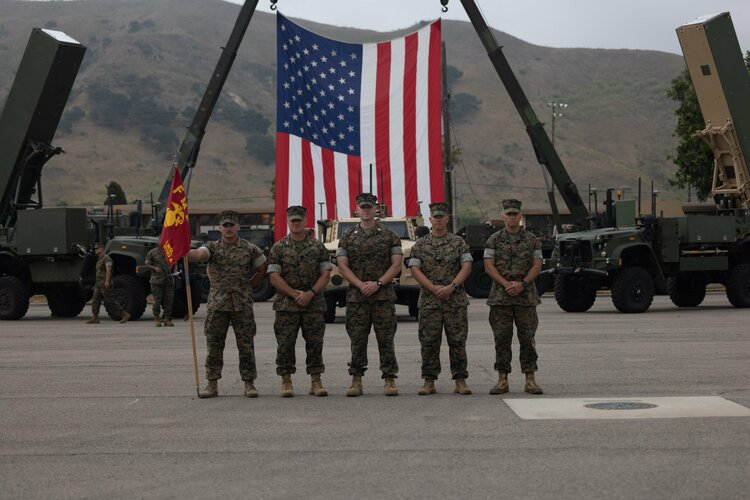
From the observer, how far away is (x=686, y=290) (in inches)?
1005

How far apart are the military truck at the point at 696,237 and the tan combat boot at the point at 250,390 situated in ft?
40.9

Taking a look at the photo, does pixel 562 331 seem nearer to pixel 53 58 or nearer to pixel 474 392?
pixel 474 392

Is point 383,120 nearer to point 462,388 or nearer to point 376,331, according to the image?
point 376,331

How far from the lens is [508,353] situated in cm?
1133

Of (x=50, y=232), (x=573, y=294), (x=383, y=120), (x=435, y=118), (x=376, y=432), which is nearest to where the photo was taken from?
(x=376, y=432)

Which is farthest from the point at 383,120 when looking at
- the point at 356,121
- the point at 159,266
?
the point at 159,266

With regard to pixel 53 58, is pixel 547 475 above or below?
below

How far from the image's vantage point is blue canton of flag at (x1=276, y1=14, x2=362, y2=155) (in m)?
32.0

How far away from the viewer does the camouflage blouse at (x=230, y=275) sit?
11.3 metres

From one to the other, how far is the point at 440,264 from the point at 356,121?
830 inches

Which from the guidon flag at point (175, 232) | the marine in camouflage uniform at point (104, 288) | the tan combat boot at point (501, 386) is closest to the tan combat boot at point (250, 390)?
the guidon flag at point (175, 232)

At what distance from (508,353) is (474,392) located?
46 centimetres

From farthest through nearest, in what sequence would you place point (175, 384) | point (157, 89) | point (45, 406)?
point (157, 89) → point (175, 384) → point (45, 406)

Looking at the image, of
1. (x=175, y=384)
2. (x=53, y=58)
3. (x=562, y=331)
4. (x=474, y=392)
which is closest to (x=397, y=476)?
(x=474, y=392)
